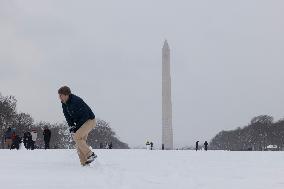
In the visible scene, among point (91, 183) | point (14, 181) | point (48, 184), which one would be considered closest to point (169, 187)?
point (91, 183)

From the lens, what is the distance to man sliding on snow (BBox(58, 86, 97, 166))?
30.9 feet

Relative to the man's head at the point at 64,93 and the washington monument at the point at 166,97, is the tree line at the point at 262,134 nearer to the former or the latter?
the washington monument at the point at 166,97

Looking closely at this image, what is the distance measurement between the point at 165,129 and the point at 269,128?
29.2m

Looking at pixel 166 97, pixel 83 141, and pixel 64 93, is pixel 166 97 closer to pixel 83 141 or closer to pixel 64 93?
pixel 83 141

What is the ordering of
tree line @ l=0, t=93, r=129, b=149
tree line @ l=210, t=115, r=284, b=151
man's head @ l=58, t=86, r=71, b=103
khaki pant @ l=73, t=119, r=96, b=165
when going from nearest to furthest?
1. man's head @ l=58, t=86, r=71, b=103
2. khaki pant @ l=73, t=119, r=96, b=165
3. tree line @ l=0, t=93, r=129, b=149
4. tree line @ l=210, t=115, r=284, b=151

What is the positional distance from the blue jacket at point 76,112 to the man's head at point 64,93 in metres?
0.08

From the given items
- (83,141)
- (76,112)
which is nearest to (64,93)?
(76,112)

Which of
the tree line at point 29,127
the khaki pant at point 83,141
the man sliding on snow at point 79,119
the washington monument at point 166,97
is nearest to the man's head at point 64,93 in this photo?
the man sliding on snow at point 79,119

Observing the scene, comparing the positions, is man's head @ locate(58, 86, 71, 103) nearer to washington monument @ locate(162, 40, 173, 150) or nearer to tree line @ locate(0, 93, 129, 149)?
tree line @ locate(0, 93, 129, 149)

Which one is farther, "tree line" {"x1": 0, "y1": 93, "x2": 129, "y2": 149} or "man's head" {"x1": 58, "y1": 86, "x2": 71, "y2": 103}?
"tree line" {"x1": 0, "y1": 93, "x2": 129, "y2": 149}

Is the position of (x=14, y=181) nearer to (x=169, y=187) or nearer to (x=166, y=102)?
(x=169, y=187)

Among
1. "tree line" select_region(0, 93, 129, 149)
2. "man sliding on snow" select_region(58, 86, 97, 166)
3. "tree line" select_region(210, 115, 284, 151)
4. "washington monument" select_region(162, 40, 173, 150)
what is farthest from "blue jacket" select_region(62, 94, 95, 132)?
"tree line" select_region(210, 115, 284, 151)

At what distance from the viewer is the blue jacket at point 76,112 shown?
9.45 metres

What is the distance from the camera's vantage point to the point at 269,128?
92812mm
